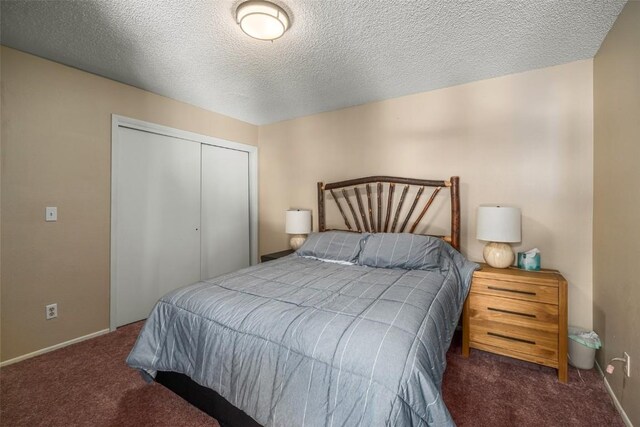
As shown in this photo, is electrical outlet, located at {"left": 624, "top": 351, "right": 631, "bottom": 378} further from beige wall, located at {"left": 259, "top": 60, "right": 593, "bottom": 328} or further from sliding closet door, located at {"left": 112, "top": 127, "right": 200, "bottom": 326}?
sliding closet door, located at {"left": 112, "top": 127, "right": 200, "bottom": 326}

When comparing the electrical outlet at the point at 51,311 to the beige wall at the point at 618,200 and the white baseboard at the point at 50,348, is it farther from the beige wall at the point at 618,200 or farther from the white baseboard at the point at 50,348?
the beige wall at the point at 618,200

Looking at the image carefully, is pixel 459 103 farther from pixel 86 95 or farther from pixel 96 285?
pixel 96 285

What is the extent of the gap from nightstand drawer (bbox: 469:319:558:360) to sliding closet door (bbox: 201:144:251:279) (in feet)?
9.49

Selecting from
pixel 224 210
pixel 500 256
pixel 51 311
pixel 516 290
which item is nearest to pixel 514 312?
pixel 516 290

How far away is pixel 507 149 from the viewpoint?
7.77 feet

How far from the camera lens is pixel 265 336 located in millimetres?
1229

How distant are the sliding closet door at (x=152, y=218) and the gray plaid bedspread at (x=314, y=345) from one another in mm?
1365

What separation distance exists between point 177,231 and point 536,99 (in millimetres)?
3722

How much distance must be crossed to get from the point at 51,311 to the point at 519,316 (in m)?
3.62

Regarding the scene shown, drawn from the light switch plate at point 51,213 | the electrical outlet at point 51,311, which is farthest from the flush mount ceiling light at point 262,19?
the electrical outlet at point 51,311

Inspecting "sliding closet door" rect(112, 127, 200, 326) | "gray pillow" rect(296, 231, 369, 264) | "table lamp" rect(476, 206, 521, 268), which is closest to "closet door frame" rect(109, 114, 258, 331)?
"sliding closet door" rect(112, 127, 200, 326)

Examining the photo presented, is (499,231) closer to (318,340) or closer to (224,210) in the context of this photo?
(318,340)

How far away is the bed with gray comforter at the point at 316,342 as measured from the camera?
0.97 meters

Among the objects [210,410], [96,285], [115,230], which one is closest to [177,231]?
[115,230]
